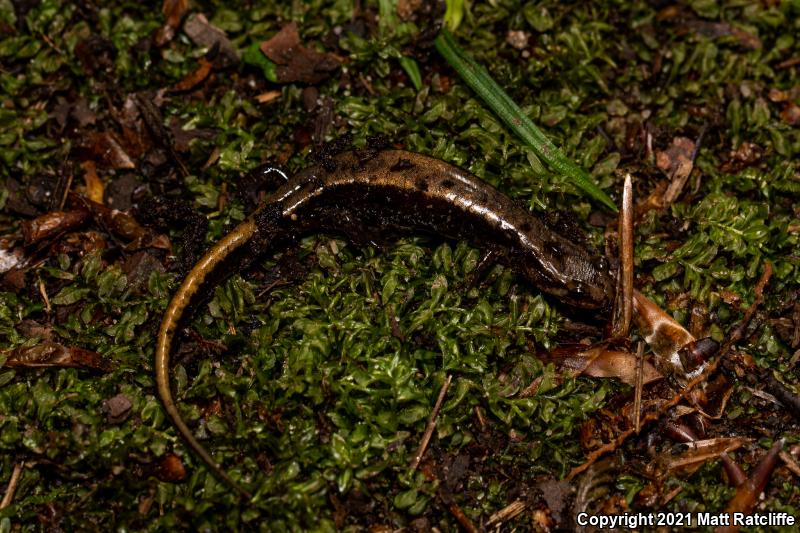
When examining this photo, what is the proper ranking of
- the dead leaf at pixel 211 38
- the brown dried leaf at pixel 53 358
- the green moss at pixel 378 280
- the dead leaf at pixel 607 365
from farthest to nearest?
the dead leaf at pixel 211 38, the dead leaf at pixel 607 365, the brown dried leaf at pixel 53 358, the green moss at pixel 378 280

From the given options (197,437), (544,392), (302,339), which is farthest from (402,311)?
(197,437)

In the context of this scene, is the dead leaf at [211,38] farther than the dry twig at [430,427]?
Yes

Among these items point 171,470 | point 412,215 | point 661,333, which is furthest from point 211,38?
point 661,333

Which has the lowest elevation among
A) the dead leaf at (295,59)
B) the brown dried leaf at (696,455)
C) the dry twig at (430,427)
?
the brown dried leaf at (696,455)

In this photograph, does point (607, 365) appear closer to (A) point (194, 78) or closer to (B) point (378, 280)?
(B) point (378, 280)

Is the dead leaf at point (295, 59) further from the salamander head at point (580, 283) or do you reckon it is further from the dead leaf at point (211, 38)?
the salamander head at point (580, 283)

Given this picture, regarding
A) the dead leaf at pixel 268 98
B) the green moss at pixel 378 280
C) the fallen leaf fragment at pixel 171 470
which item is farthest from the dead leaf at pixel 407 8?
the fallen leaf fragment at pixel 171 470

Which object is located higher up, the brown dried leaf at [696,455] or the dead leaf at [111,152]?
the dead leaf at [111,152]
